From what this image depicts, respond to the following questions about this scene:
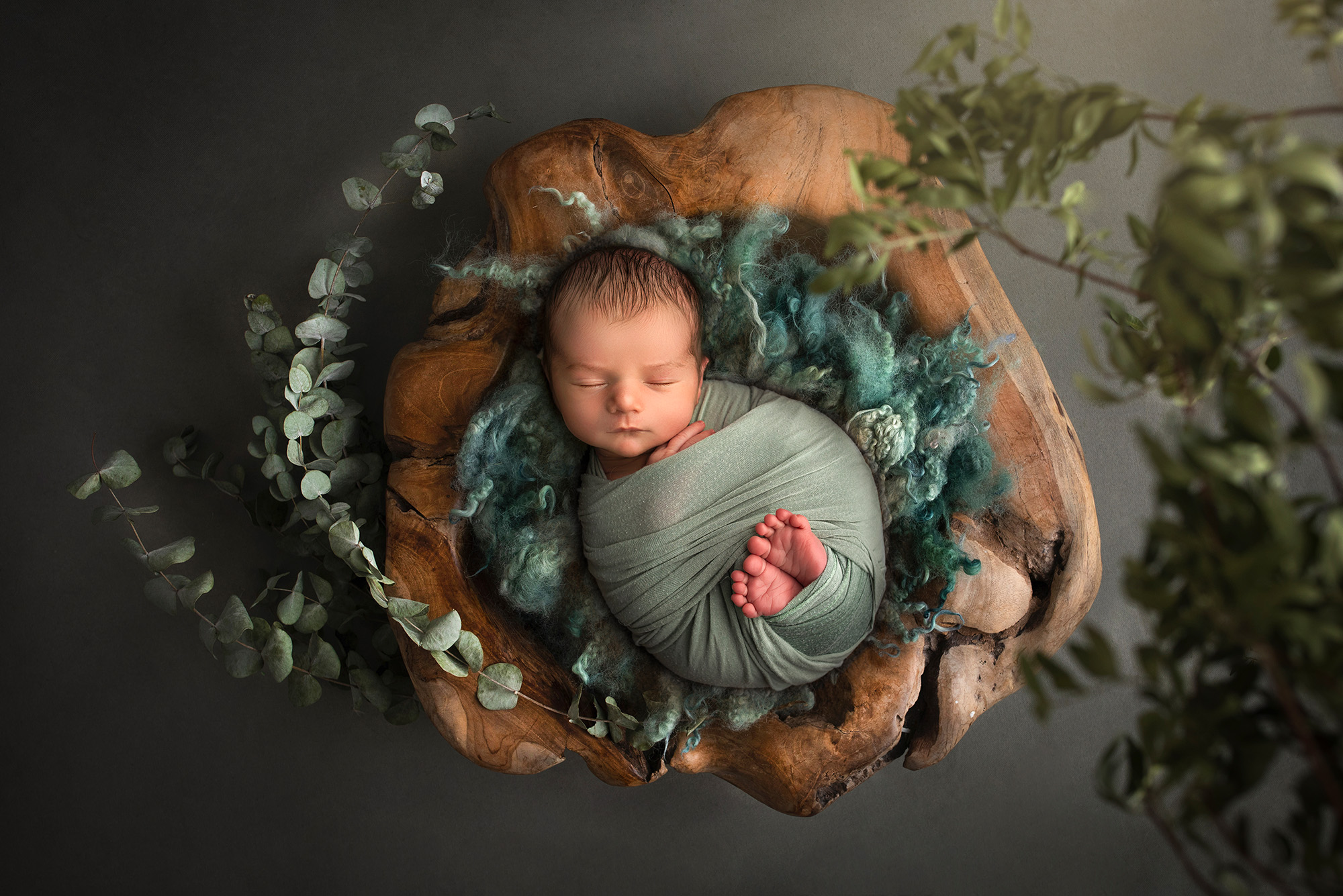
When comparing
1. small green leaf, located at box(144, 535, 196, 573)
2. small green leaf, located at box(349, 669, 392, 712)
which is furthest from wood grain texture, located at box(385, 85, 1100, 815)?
small green leaf, located at box(144, 535, 196, 573)

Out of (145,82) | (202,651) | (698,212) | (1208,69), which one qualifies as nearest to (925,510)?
(698,212)

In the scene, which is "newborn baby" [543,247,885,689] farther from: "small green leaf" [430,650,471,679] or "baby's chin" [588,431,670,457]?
"small green leaf" [430,650,471,679]

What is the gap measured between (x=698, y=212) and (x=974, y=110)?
1.92 feet

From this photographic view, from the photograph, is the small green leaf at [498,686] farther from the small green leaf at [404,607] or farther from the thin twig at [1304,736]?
the thin twig at [1304,736]

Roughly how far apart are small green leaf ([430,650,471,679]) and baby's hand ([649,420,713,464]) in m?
0.40

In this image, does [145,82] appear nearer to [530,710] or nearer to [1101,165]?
[530,710]

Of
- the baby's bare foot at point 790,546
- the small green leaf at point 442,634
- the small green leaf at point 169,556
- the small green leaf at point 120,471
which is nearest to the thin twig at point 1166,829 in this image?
the baby's bare foot at point 790,546

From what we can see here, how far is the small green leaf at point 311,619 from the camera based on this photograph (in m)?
1.22

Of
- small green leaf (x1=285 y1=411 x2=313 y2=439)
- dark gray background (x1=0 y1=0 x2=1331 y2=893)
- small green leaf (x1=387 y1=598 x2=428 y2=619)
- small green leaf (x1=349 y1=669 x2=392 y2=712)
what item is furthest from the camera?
dark gray background (x1=0 y1=0 x2=1331 y2=893)

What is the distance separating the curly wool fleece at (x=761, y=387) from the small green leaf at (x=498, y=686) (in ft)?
0.38

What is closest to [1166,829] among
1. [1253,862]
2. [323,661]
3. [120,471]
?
[1253,862]

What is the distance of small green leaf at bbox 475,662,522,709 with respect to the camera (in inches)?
43.1

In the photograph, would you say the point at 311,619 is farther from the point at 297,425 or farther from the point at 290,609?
the point at 297,425

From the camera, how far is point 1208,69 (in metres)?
1.49
